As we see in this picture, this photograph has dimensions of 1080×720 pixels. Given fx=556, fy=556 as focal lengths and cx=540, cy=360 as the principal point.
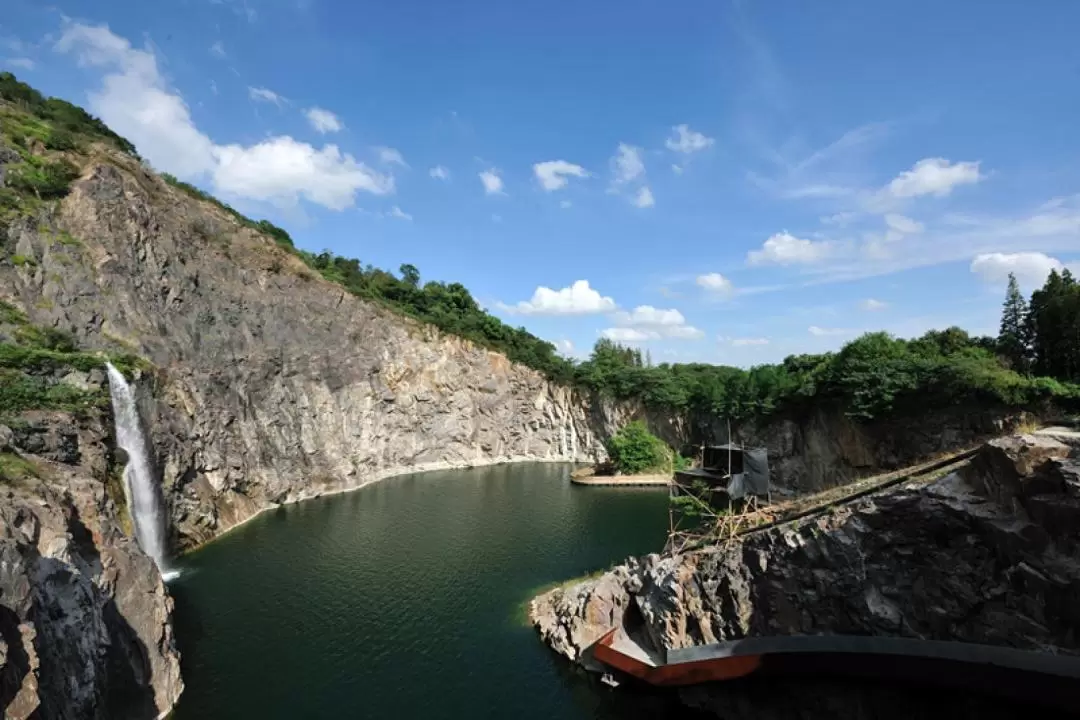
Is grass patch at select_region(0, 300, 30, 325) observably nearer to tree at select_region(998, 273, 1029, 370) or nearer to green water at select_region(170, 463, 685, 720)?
green water at select_region(170, 463, 685, 720)

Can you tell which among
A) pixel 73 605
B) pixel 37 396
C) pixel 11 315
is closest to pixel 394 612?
pixel 73 605

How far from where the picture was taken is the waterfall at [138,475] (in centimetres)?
2586

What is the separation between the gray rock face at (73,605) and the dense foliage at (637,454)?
39661mm

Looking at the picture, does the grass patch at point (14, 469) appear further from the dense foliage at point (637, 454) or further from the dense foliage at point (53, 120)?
the dense foliage at point (637, 454)

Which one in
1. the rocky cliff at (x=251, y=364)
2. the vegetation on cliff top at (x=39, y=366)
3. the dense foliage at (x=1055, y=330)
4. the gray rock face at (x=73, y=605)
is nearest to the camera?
the gray rock face at (x=73, y=605)

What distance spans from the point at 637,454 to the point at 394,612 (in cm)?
3443

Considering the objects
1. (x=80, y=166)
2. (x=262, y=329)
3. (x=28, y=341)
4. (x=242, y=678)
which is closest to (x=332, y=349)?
(x=262, y=329)

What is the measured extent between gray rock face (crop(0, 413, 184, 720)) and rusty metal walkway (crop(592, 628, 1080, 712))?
13.3 metres

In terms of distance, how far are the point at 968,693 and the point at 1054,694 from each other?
1606mm

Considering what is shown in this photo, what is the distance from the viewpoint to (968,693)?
12.2 metres

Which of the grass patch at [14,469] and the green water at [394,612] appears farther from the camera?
the green water at [394,612]

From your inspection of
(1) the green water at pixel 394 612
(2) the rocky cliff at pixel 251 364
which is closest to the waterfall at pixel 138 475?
(2) the rocky cliff at pixel 251 364

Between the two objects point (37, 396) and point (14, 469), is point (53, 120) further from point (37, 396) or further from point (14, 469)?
point (14, 469)

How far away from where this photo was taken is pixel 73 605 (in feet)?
43.9
